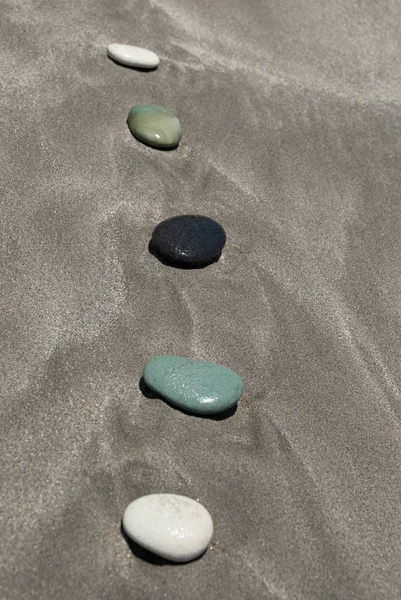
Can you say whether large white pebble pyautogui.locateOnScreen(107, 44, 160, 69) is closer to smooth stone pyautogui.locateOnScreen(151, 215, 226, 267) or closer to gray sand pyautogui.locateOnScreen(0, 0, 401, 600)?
gray sand pyautogui.locateOnScreen(0, 0, 401, 600)

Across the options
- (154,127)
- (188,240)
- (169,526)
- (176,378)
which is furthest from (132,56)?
(169,526)

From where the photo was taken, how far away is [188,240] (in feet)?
6.97

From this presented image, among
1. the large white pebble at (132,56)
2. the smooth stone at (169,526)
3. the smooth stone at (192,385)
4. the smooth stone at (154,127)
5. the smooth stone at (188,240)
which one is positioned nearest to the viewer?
the smooth stone at (169,526)

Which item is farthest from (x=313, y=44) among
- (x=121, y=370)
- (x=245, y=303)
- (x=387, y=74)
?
(x=121, y=370)

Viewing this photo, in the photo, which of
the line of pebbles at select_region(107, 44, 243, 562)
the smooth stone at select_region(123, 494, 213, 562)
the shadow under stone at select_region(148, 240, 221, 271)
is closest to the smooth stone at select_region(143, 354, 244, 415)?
the line of pebbles at select_region(107, 44, 243, 562)

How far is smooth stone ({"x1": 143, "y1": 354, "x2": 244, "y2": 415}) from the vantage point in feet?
5.90

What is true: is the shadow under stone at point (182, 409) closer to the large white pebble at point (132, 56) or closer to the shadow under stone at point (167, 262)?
the shadow under stone at point (167, 262)

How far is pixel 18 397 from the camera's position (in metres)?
1.75

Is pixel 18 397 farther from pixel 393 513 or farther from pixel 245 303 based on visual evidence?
pixel 393 513

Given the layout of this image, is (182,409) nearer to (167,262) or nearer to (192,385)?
(192,385)

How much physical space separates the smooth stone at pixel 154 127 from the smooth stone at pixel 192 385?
33.3 inches

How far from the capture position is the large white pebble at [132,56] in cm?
258

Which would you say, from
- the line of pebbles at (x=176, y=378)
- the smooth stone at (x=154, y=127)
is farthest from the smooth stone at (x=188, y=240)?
the smooth stone at (x=154, y=127)

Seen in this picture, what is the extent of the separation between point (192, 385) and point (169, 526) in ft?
1.20
